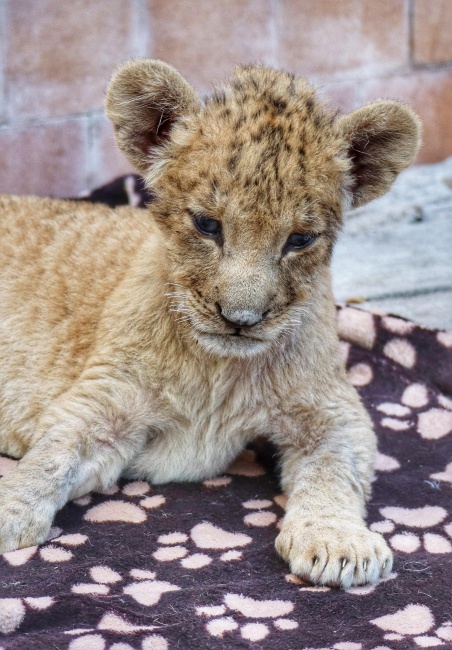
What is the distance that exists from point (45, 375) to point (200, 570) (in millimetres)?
1082

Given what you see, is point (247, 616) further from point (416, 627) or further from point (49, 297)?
point (49, 297)

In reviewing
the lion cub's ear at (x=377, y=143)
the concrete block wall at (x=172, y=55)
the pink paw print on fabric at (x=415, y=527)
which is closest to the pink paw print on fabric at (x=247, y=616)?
the pink paw print on fabric at (x=415, y=527)

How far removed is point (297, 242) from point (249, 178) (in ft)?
0.81

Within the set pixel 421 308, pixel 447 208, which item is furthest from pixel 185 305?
pixel 447 208

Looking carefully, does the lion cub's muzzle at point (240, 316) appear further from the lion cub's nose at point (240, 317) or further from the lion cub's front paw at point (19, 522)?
the lion cub's front paw at point (19, 522)

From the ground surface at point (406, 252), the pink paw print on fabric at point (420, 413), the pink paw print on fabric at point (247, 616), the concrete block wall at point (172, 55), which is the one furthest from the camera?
the concrete block wall at point (172, 55)

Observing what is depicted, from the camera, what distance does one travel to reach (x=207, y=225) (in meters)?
2.87

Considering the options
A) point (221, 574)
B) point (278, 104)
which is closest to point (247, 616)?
point (221, 574)

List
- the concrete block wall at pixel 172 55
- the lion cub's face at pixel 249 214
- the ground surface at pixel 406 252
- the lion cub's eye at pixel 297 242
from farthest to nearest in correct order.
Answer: the concrete block wall at pixel 172 55 → the ground surface at pixel 406 252 → the lion cub's eye at pixel 297 242 → the lion cub's face at pixel 249 214

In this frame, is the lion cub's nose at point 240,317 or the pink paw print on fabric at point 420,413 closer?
the lion cub's nose at point 240,317

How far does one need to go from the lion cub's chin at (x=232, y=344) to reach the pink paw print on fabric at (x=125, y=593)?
647mm

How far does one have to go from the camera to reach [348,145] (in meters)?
3.08

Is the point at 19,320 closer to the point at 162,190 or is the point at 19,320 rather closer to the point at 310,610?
the point at 162,190

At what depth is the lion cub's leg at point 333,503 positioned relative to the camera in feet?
8.75
